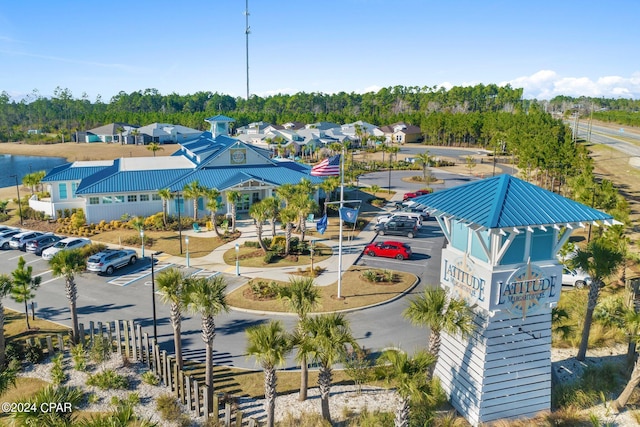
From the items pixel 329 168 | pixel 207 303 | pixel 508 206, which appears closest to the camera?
pixel 508 206

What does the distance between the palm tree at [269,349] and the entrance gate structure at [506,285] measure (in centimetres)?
Result: 726

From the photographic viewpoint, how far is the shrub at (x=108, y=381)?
20.8 metres

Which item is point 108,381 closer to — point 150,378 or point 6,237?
point 150,378

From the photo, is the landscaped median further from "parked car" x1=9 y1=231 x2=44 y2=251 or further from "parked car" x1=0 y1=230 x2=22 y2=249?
"parked car" x1=0 y1=230 x2=22 y2=249

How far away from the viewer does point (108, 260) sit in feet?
114

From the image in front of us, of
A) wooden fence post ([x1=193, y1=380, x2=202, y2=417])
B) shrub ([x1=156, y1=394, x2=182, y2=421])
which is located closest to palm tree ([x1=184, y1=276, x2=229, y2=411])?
wooden fence post ([x1=193, y1=380, x2=202, y2=417])

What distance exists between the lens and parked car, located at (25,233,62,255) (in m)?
39.2

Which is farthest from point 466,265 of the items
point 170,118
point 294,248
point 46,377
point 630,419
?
point 170,118

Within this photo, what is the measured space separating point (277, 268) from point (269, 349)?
1943cm

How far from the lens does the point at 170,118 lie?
547ft

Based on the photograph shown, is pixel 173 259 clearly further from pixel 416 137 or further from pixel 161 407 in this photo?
pixel 416 137

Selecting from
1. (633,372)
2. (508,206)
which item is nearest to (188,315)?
(508,206)

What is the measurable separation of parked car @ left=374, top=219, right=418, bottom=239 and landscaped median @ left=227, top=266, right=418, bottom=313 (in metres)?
9.47

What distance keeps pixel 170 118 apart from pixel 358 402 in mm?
161091
